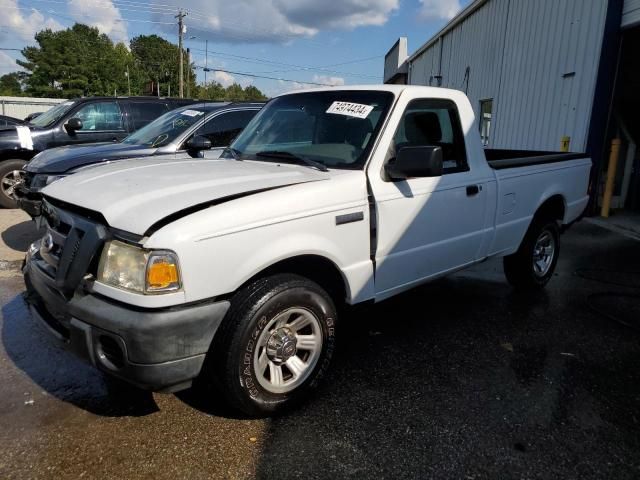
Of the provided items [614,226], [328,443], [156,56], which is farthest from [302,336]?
[156,56]

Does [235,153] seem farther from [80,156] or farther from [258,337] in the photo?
[80,156]

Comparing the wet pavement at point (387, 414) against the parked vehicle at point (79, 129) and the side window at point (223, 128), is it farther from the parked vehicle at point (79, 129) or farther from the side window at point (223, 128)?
the parked vehicle at point (79, 129)

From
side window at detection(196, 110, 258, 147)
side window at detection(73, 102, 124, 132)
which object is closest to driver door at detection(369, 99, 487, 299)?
side window at detection(196, 110, 258, 147)

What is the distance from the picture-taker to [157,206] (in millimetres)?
2381

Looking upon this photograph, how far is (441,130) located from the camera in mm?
3883

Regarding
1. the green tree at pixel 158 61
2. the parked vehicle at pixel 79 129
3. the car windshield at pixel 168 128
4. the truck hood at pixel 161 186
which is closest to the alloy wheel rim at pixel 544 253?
the truck hood at pixel 161 186

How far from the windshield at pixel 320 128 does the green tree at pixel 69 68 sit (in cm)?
8010

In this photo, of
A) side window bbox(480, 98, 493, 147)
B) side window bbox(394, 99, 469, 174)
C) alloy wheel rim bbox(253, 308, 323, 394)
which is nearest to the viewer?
alloy wheel rim bbox(253, 308, 323, 394)

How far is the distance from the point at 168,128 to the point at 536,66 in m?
7.92

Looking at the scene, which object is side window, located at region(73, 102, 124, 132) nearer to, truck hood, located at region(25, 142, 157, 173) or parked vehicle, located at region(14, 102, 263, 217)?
parked vehicle, located at region(14, 102, 263, 217)

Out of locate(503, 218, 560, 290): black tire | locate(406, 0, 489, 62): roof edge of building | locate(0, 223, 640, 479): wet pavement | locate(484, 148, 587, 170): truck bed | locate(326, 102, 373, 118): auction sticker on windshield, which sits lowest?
locate(0, 223, 640, 479): wet pavement

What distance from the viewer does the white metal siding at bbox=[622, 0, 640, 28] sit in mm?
7601

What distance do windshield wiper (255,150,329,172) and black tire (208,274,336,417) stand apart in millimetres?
814

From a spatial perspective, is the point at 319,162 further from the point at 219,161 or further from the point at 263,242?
the point at 263,242
